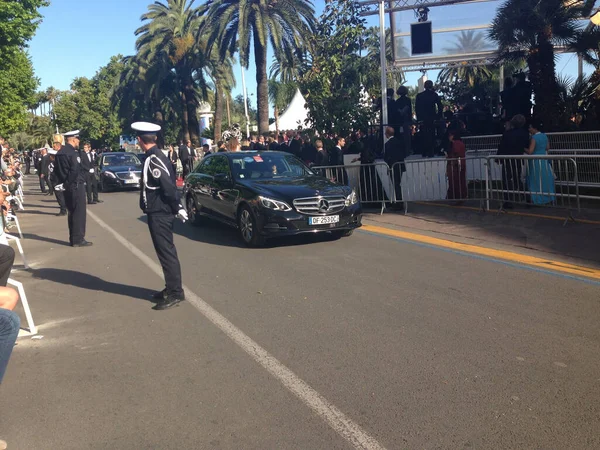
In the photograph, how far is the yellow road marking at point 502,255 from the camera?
24.5 ft

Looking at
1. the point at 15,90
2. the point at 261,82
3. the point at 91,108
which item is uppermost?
the point at 91,108

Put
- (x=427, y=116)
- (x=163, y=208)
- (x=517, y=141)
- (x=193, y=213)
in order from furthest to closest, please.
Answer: (x=427, y=116), (x=193, y=213), (x=517, y=141), (x=163, y=208)

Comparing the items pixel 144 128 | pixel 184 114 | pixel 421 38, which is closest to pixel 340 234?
pixel 144 128

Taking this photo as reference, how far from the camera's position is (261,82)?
28.8 m

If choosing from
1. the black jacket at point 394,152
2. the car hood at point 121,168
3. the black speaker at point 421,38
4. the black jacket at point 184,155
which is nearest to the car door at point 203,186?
the black jacket at point 394,152

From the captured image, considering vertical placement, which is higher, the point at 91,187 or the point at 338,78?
the point at 338,78

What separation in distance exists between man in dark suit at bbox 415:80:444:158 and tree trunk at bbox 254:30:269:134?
1232 centimetres

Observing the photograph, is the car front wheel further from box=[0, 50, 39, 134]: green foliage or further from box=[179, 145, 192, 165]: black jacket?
box=[0, 50, 39, 134]: green foliage

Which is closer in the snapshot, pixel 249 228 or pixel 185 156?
pixel 249 228

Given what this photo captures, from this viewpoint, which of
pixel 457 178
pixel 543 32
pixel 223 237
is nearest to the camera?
pixel 223 237

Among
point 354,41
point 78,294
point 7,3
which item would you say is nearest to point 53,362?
point 78,294

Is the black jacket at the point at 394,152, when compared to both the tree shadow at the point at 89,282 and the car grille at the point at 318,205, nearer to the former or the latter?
the car grille at the point at 318,205

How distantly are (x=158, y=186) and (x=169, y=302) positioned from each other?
4.18 feet

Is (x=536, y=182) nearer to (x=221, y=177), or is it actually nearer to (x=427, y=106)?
(x=221, y=177)
